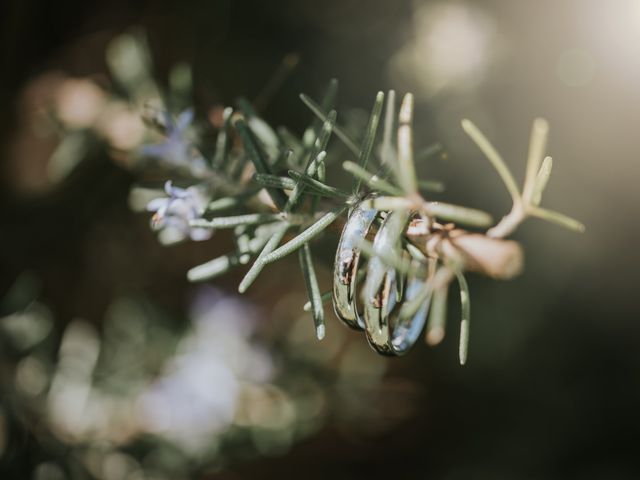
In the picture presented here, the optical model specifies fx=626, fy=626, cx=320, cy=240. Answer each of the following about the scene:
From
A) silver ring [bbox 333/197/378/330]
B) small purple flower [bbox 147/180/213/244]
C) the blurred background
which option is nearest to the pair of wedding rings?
silver ring [bbox 333/197/378/330]

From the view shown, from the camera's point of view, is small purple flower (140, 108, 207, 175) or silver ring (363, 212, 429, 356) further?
small purple flower (140, 108, 207, 175)

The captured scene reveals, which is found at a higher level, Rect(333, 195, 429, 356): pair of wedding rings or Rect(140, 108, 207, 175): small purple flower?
Rect(333, 195, 429, 356): pair of wedding rings

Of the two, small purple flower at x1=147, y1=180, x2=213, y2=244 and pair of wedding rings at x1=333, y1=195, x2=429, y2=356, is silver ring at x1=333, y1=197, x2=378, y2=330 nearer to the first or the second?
pair of wedding rings at x1=333, y1=195, x2=429, y2=356

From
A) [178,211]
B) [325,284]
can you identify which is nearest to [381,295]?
[178,211]

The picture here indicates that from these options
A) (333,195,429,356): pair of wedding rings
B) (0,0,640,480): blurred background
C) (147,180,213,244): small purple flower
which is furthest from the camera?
(0,0,640,480): blurred background

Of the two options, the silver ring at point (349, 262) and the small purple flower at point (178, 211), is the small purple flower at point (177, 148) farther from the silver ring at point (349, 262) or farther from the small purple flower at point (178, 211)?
the silver ring at point (349, 262)

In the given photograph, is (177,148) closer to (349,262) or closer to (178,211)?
(178,211)

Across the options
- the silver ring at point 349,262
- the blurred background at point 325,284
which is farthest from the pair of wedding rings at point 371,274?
the blurred background at point 325,284
